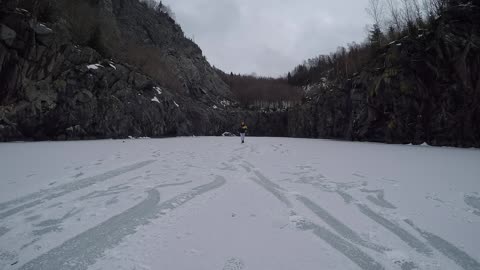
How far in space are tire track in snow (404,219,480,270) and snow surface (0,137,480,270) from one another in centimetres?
1

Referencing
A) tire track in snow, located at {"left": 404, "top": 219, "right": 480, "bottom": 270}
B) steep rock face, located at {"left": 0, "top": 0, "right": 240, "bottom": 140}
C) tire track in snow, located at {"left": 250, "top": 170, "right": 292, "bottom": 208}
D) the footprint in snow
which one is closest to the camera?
the footprint in snow

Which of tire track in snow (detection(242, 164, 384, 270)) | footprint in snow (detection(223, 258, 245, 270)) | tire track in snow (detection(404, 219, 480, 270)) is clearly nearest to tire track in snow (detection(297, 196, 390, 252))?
tire track in snow (detection(242, 164, 384, 270))

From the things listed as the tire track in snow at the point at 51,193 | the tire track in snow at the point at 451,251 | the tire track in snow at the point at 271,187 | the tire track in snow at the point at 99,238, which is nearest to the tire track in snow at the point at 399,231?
the tire track in snow at the point at 451,251

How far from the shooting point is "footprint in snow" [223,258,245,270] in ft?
7.82

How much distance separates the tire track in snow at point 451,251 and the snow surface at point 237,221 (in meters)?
0.01

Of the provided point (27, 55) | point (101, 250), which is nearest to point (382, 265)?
point (101, 250)

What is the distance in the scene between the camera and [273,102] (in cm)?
7788

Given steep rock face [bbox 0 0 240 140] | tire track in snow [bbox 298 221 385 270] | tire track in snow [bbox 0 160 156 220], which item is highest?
steep rock face [bbox 0 0 240 140]

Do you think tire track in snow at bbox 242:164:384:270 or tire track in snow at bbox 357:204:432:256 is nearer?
tire track in snow at bbox 242:164:384:270

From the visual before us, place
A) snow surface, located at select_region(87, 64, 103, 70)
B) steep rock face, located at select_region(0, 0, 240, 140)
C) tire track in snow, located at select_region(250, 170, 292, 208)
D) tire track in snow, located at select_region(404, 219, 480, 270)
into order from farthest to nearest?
snow surface, located at select_region(87, 64, 103, 70) → steep rock face, located at select_region(0, 0, 240, 140) → tire track in snow, located at select_region(250, 170, 292, 208) → tire track in snow, located at select_region(404, 219, 480, 270)

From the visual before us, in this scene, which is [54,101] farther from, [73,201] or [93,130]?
[73,201]

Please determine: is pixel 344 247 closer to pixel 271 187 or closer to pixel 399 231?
pixel 399 231

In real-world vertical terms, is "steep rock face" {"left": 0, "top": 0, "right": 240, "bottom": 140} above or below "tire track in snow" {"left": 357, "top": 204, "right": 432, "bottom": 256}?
above

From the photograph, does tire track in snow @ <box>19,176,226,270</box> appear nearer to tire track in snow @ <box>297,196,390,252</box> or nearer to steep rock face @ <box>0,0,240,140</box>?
tire track in snow @ <box>297,196,390,252</box>
